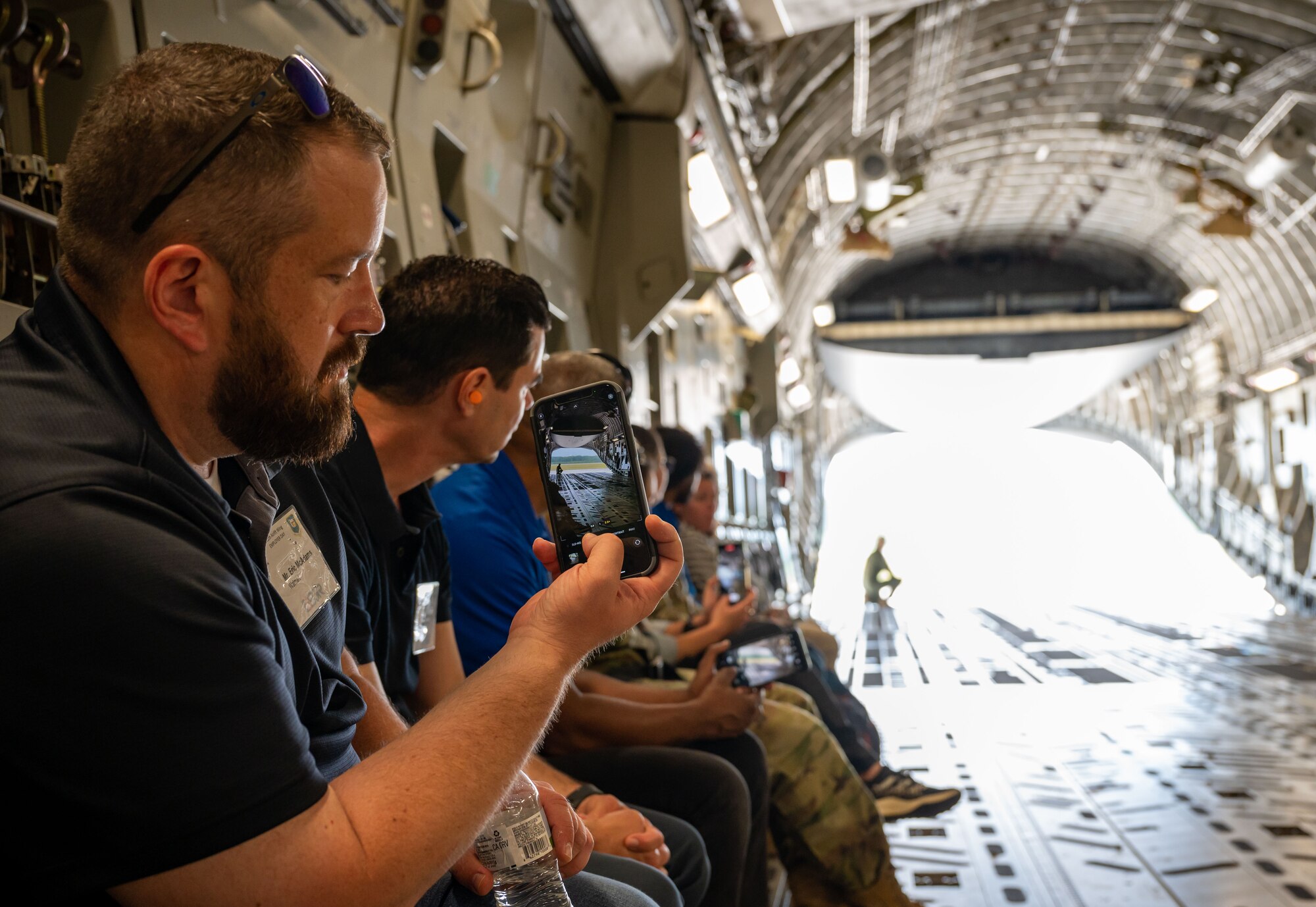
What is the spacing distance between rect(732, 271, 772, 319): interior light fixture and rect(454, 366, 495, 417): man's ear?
22.5ft

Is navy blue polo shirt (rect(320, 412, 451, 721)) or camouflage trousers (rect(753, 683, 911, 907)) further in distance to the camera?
camouflage trousers (rect(753, 683, 911, 907))

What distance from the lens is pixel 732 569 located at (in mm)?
5312

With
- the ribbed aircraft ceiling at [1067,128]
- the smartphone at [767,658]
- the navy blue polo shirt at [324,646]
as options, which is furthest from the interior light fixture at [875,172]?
the navy blue polo shirt at [324,646]

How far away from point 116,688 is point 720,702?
1.67 m

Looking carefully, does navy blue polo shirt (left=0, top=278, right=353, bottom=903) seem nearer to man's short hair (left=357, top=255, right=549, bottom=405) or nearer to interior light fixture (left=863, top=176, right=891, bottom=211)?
man's short hair (left=357, top=255, right=549, bottom=405)

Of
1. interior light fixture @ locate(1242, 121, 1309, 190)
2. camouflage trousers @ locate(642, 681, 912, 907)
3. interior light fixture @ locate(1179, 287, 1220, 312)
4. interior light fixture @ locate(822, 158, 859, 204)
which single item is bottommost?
camouflage trousers @ locate(642, 681, 912, 907)

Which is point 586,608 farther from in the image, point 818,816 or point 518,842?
point 818,816

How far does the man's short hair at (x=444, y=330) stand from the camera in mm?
1861

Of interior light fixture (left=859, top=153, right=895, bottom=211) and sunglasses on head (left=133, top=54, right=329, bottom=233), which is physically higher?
interior light fixture (left=859, top=153, right=895, bottom=211)

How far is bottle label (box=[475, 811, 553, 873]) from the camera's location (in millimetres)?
1186

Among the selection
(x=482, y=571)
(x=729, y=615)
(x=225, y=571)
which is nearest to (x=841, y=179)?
(x=729, y=615)

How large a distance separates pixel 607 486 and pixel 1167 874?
7.45 feet

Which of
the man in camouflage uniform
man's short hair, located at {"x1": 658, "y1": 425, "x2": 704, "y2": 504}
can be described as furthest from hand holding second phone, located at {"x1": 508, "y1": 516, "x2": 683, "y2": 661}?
man's short hair, located at {"x1": 658, "y1": 425, "x2": 704, "y2": 504}

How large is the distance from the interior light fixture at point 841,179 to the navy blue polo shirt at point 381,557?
27.2 ft
